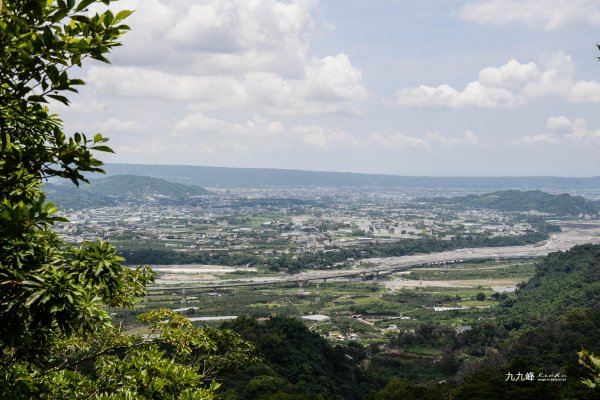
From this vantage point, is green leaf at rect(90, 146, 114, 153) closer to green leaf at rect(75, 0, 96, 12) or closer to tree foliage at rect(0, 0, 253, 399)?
tree foliage at rect(0, 0, 253, 399)

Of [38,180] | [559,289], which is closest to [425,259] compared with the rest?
[559,289]

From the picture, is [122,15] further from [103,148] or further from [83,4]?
[103,148]

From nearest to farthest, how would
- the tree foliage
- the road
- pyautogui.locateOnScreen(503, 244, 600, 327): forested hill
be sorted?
the tree foliage
pyautogui.locateOnScreen(503, 244, 600, 327): forested hill
the road

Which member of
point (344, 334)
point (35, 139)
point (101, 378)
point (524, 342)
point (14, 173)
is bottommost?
point (344, 334)

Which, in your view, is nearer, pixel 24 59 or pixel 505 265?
pixel 24 59

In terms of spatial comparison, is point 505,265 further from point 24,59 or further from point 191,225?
point 24,59

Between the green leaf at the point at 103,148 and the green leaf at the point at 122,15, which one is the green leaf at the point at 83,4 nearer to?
the green leaf at the point at 122,15

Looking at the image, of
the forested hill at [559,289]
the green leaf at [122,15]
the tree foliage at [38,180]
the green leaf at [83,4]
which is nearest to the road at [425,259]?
the forested hill at [559,289]

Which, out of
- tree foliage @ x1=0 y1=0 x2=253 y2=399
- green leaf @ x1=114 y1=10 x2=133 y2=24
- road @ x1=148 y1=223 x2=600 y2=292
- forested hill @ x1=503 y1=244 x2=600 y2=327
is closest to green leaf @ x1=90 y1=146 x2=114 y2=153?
tree foliage @ x1=0 y1=0 x2=253 y2=399

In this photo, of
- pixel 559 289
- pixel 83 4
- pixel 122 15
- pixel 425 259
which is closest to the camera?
pixel 83 4

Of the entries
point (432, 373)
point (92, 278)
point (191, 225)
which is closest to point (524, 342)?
point (432, 373)

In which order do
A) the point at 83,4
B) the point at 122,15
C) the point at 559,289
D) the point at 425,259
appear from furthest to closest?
1. the point at 425,259
2. the point at 559,289
3. the point at 122,15
4. the point at 83,4
